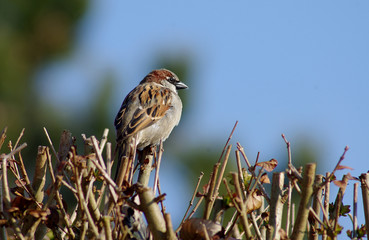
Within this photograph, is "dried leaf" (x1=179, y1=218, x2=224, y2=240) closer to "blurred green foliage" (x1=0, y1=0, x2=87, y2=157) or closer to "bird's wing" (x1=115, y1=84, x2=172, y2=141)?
"bird's wing" (x1=115, y1=84, x2=172, y2=141)

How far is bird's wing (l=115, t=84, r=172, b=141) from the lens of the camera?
152 inches

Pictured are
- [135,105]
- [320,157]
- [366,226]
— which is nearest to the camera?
[366,226]

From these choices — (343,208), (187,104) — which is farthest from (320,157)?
(343,208)

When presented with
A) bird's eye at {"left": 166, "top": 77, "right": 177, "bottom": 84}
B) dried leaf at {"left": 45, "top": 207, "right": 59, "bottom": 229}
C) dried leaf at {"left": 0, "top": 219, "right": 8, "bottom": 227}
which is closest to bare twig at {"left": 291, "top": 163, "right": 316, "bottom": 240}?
dried leaf at {"left": 45, "top": 207, "right": 59, "bottom": 229}

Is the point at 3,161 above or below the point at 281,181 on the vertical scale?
below

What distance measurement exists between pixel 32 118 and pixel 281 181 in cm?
1017

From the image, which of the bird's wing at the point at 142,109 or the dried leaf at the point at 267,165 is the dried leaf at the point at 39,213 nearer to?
the dried leaf at the point at 267,165

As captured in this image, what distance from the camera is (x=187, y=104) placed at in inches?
397

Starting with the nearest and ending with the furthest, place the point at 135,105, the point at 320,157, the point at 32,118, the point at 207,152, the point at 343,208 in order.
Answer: the point at 343,208
the point at 135,105
the point at 320,157
the point at 207,152
the point at 32,118

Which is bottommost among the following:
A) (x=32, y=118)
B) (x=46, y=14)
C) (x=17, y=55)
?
(x=32, y=118)

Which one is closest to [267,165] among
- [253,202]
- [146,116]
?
[253,202]

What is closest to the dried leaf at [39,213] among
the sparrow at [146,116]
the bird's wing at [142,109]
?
the sparrow at [146,116]

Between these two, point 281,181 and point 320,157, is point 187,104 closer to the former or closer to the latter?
point 320,157

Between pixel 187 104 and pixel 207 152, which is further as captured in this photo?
pixel 187 104
